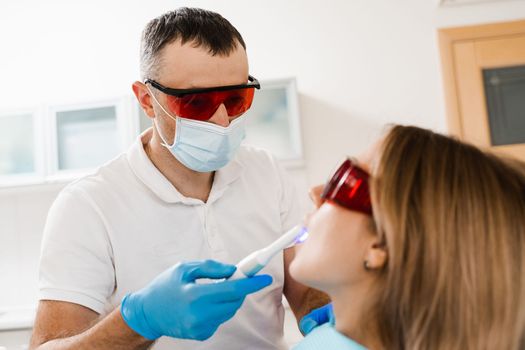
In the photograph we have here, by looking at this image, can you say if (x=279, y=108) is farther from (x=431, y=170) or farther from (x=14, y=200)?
(x=431, y=170)

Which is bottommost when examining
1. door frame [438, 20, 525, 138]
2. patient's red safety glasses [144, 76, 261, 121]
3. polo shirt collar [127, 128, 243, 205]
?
polo shirt collar [127, 128, 243, 205]

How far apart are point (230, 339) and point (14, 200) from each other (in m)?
2.27

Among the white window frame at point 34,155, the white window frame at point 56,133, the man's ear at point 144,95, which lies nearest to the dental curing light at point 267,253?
the man's ear at point 144,95

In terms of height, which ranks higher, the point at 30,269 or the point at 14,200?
the point at 14,200

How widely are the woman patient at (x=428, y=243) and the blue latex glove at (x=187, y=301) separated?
0.53ft

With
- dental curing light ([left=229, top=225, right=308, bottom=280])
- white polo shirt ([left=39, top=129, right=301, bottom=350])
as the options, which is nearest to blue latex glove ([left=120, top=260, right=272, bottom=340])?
dental curing light ([left=229, top=225, right=308, bottom=280])

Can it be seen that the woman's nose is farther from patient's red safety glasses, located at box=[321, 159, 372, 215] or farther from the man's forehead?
the man's forehead

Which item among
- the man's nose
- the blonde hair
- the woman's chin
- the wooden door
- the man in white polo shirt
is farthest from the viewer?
→ the wooden door

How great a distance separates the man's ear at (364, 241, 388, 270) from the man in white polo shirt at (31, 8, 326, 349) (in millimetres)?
536

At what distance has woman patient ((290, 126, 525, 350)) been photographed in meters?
0.94

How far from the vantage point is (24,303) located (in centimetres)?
327

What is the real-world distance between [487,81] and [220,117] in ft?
7.51

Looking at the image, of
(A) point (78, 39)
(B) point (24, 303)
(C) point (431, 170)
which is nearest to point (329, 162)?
(A) point (78, 39)

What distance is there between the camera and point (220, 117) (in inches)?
59.6
